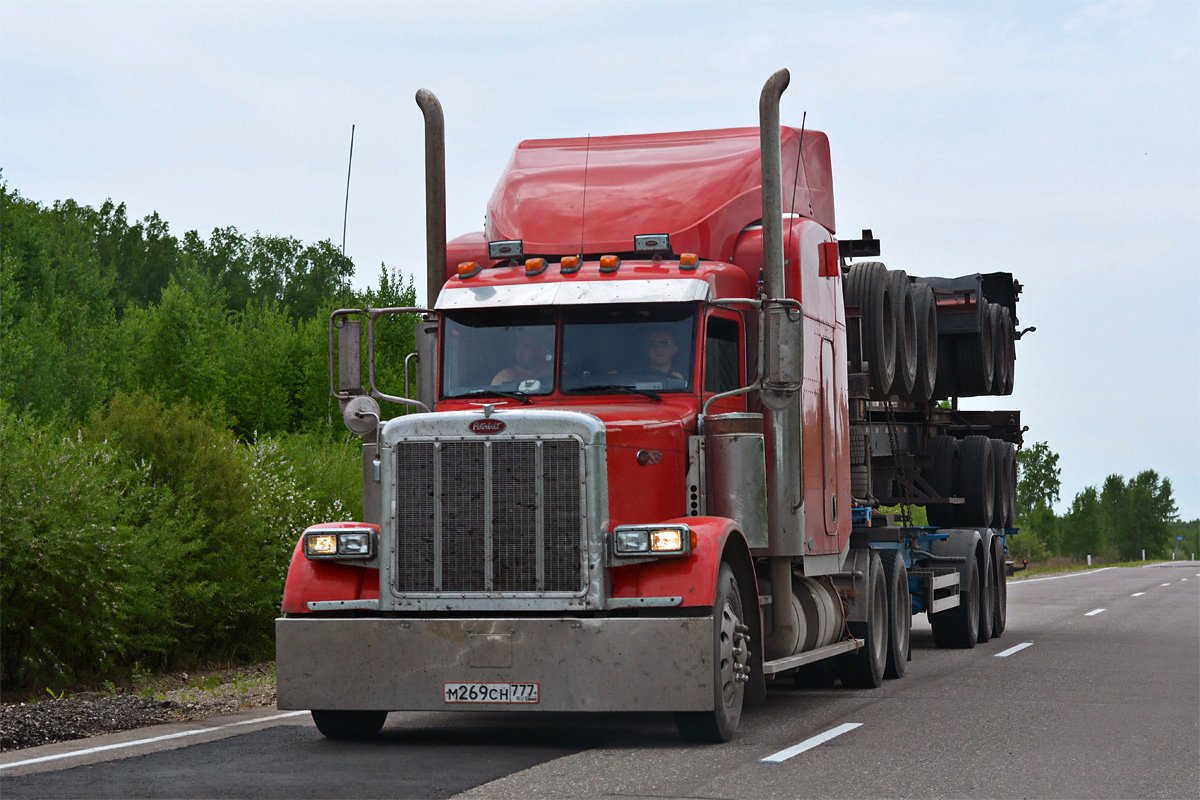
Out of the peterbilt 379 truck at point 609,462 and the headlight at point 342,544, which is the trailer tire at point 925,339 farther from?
the headlight at point 342,544

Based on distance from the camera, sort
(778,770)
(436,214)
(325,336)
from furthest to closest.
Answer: (325,336)
(436,214)
(778,770)

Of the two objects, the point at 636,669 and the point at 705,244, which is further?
the point at 705,244

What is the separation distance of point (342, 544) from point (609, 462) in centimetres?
177

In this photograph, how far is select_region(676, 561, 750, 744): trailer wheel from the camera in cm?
938

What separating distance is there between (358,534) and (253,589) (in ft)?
31.2

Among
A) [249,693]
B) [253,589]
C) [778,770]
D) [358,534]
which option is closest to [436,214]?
[358,534]

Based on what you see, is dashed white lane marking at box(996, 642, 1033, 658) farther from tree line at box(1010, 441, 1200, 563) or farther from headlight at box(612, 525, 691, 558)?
tree line at box(1010, 441, 1200, 563)

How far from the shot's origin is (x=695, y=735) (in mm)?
9531

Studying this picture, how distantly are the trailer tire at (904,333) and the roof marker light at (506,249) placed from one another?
6383 mm

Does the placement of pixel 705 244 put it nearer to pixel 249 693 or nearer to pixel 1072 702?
pixel 1072 702

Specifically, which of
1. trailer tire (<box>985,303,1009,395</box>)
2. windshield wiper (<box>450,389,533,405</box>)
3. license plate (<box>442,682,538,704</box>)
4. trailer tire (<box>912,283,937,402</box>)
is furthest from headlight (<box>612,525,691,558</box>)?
trailer tire (<box>985,303,1009,395</box>)

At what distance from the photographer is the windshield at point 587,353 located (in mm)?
10500

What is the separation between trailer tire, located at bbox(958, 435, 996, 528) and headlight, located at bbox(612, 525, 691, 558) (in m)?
11.6

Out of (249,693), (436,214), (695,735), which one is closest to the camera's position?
(695,735)
